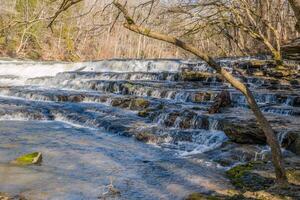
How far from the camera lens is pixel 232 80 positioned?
4891 mm

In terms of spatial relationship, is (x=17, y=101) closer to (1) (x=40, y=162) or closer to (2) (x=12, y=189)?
(1) (x=40, y=162)

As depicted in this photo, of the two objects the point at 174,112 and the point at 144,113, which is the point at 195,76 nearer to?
the point at 144,113

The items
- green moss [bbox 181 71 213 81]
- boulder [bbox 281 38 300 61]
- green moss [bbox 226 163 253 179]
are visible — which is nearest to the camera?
green moss [bbox 226 163 253 179]

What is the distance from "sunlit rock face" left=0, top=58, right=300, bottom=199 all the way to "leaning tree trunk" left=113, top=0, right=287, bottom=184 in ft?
6.15

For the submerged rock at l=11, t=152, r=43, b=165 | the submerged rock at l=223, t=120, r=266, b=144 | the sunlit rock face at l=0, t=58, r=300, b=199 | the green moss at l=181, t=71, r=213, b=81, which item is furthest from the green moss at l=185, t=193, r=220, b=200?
the green moss at l=181, t=71, r=213, b=81

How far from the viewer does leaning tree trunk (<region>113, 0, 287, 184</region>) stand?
14.1 ft

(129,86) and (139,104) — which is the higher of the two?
(129,86)

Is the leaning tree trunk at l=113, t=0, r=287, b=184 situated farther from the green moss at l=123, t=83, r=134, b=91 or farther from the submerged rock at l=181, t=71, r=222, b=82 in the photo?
the submerged rock at l=181, t=71, r=222, b=82

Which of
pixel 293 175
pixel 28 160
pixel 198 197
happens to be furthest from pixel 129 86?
pixel 198 197

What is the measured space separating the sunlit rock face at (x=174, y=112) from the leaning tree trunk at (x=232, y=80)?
6.15ft

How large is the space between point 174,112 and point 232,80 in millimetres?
7913

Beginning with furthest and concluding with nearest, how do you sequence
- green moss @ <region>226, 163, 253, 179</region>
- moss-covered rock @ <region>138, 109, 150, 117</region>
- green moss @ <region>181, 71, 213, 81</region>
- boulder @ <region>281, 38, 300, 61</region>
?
boulder @ <region>281, 38, 300, 61</region> → green moss @ <region>181, 71, 213, 81</region> → moss-covered rock @ <region>138, 109, 150, 117</region> → green moss @ <region>226, 163, 253, 179</region>

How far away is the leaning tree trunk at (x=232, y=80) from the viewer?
4.31m

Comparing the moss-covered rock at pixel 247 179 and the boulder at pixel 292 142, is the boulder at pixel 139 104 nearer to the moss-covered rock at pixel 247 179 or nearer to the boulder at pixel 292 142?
the boulder at pixel 292 142
